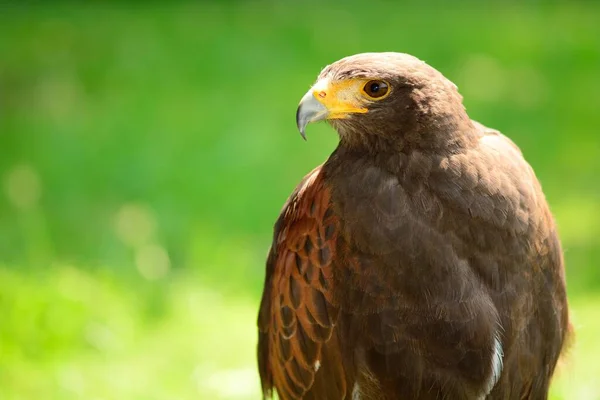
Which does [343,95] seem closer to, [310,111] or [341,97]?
[341,97]

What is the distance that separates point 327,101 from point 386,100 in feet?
0.69

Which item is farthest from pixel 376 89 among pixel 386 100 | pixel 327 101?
pixel 327 101

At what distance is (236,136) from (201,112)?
0.76m

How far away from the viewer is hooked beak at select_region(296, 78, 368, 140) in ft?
11.0

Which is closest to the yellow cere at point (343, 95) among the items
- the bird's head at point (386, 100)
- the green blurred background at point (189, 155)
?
the bird's head at point (386, 100)

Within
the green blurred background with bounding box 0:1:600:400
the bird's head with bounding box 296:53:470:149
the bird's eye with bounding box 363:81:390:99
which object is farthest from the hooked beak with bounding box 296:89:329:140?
the green blurred background with bounding box 0:1:600:400

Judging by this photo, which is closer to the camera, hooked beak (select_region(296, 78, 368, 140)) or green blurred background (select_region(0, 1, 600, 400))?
hooked beak (select_region(296, 78, 368, 140))

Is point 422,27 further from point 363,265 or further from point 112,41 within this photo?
point 363,265

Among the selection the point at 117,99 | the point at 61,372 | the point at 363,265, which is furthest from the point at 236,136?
the point at 363,265

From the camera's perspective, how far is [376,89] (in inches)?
132

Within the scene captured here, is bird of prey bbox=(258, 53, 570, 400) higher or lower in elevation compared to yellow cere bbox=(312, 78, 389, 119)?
lower

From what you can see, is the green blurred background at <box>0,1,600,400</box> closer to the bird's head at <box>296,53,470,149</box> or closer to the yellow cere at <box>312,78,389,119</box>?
the bird's head at <box>296,53,470,149</box>

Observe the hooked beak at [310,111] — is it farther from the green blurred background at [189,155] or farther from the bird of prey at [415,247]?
the green blurred background at [189,155]

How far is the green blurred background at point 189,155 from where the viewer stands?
571 cm
